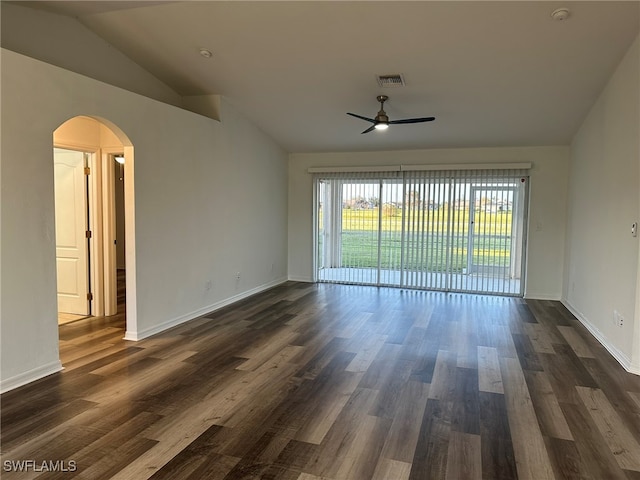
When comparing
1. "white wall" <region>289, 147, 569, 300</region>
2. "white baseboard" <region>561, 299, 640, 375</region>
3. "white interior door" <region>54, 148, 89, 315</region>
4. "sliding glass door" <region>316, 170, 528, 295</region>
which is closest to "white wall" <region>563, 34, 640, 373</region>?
"white baseboard" <region>561, 299, 640, 375</region>

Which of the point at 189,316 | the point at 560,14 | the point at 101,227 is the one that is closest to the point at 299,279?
the point at 189,316

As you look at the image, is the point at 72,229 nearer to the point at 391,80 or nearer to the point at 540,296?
the point at 391,80

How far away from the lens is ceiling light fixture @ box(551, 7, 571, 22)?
339cm

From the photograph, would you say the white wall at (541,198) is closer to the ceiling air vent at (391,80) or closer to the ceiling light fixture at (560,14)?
the ceiling air vent at (391,80)

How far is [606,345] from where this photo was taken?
14.2ft

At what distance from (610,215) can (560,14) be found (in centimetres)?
217

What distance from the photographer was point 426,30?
152 inches

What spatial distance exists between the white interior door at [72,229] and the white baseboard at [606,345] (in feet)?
19.8

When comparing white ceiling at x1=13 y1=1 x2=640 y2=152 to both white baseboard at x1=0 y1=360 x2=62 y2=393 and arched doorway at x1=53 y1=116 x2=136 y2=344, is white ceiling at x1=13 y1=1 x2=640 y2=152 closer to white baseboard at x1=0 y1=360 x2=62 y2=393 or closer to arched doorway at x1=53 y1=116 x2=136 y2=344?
arched doorway at x1=53 y1=116 x2=136 y2=344

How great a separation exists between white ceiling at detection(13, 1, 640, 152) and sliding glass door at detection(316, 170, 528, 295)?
1168 millimetres

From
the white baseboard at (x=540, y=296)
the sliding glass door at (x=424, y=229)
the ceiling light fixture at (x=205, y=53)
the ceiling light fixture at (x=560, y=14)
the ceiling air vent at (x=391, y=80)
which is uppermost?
the ceiling light fixture at (x=205, y=53)

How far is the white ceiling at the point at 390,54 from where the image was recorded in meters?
3.66

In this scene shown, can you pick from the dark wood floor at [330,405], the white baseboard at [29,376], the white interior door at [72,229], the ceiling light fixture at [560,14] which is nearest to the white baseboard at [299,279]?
the dark wood floor at [330,405]

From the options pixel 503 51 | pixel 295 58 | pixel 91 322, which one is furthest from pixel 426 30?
pixel 91 322
